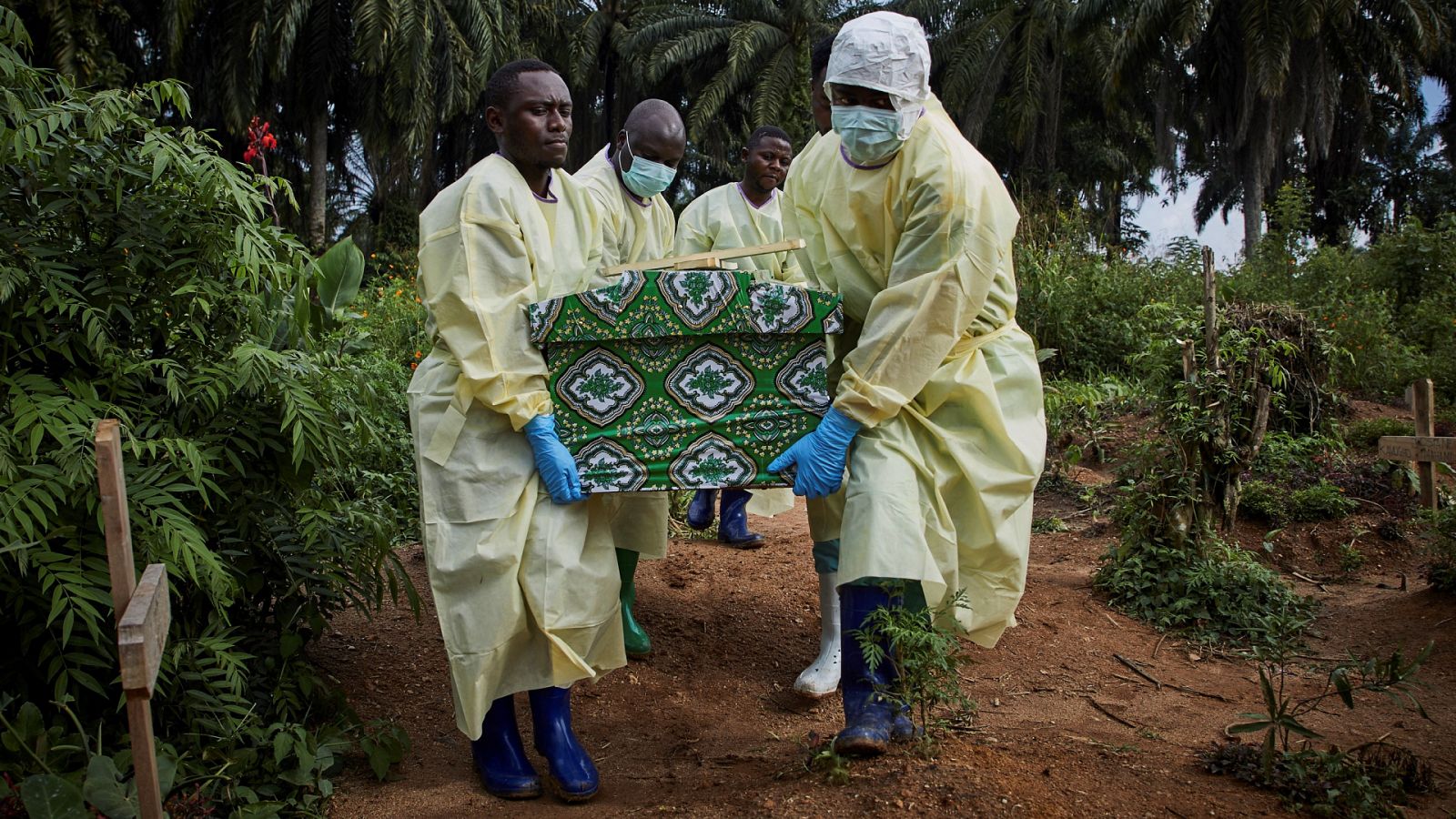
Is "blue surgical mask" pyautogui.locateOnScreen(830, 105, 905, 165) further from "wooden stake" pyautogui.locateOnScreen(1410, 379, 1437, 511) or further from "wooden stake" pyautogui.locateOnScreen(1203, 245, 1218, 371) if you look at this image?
"wooden stake" pyautogui.locateOnScreen(1410, 379, 1437, 511)

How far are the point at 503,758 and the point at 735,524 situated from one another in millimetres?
2926

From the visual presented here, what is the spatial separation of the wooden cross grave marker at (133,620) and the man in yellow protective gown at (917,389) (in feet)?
5.54

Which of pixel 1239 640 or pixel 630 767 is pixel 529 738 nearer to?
pixel 630 767

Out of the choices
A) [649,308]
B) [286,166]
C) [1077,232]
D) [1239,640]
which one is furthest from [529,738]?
[286,166]

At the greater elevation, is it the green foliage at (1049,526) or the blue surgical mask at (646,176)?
the blue surgical mask at (646,176)

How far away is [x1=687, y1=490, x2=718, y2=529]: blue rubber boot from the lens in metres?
6.49

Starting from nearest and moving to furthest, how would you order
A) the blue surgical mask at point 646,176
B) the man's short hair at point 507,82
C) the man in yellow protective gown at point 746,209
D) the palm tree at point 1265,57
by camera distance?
the man's short hair at point 507,82 < the blue surgical mask at point 646,176 < the man in yellow protective gown at point 746,209 < the palm tree at point 1265,57

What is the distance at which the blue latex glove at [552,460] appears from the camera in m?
3.38

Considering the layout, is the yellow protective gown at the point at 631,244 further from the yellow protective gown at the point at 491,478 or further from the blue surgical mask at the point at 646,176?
the yellow protective gown at the point at 491,478

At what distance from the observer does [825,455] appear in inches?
132

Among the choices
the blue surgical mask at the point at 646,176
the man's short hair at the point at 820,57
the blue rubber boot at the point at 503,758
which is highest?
the man's short hair at the point at 820,57

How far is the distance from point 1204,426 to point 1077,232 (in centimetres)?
776

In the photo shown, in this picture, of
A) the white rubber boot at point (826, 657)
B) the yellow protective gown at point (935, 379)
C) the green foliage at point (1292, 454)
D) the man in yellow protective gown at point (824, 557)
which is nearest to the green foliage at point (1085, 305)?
the green foliage at point (1292, 454)

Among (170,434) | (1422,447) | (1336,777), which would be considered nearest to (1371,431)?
(1422,447)
